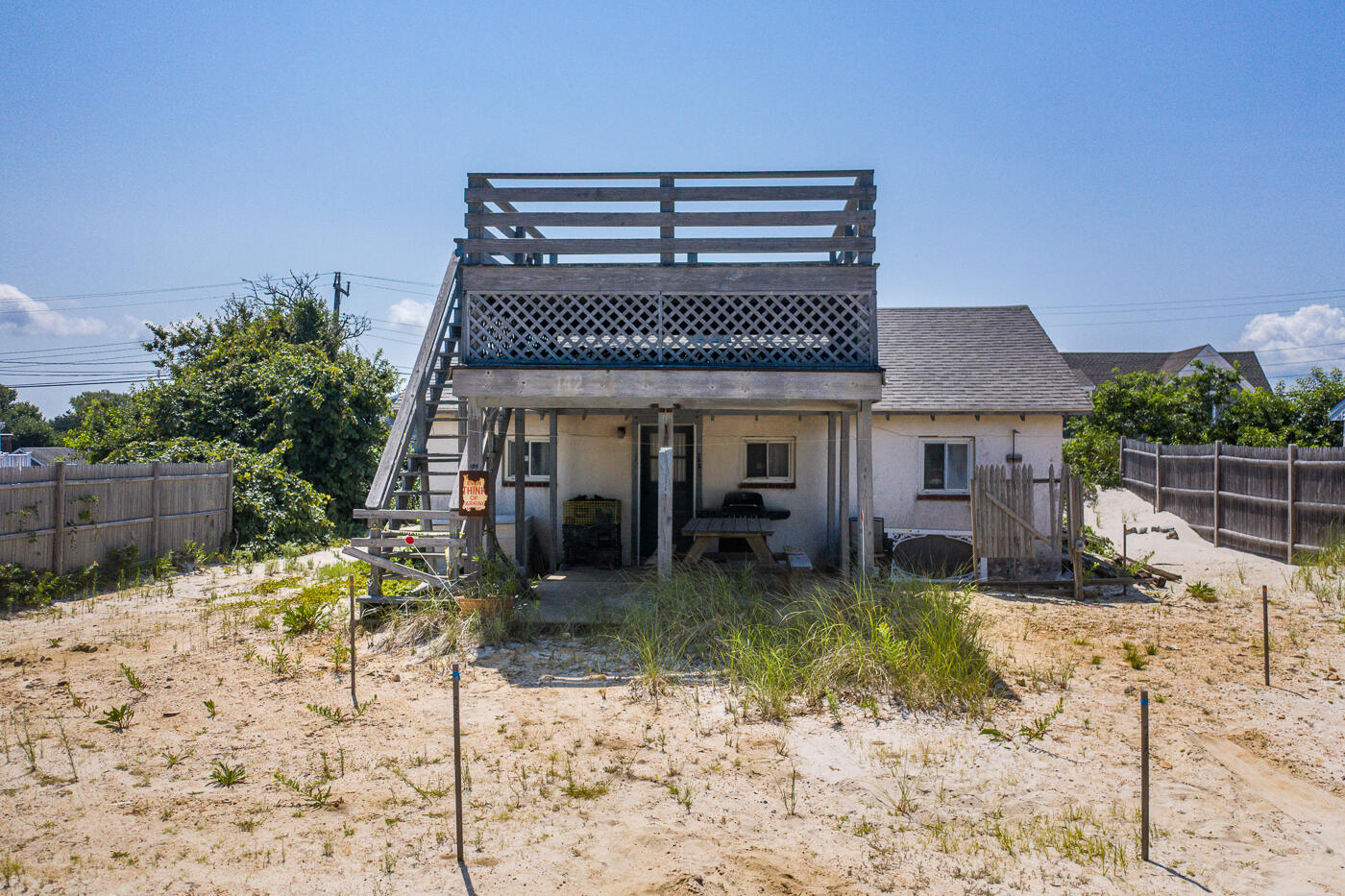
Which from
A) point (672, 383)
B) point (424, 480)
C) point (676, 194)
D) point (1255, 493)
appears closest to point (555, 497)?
point (424, 480)

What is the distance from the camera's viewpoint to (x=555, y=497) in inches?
488

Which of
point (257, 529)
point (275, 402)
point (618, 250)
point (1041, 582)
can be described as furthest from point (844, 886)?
point (275, 402)

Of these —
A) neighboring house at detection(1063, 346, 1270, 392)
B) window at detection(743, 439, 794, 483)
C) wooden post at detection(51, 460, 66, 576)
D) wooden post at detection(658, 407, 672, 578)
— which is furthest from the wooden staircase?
neighboring house at detection(1063, 346, 1270, 392)

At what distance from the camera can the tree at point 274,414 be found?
17703mm

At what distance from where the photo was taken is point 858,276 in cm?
875

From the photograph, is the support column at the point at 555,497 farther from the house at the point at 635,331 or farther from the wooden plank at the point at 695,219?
the wooden plank at the point at 695,219

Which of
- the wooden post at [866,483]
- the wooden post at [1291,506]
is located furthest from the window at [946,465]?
the wooden post at [866,483]

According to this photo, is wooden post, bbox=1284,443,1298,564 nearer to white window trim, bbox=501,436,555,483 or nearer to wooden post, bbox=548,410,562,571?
wooden post, bbox=548,410,562,571

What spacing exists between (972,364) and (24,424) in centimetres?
6782

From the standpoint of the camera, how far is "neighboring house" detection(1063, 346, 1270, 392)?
35031mm

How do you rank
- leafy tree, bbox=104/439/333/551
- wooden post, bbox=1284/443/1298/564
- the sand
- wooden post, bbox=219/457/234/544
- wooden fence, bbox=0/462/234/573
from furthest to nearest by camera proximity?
leafy tree, bbox=104/439/333/551
wooden post, bbox=219/457/234/544
wooden post, bbox=1284/443/1298/564
wooden fence, bbox=0/462/234/573
the sand

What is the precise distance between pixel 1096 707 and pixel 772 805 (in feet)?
10.7

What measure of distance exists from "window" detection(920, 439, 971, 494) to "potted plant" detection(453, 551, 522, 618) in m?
7.57

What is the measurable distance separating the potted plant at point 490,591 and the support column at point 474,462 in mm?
147
